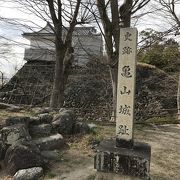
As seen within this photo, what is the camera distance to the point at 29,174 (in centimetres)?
559

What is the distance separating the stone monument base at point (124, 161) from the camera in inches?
188

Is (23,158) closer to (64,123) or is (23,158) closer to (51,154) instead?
(51,154)

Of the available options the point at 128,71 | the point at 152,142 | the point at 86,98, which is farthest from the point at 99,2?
the point at 86,98

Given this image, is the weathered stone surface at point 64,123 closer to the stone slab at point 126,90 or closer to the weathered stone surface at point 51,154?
the weathered stone surface at point 51,154

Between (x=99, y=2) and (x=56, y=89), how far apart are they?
143 inches

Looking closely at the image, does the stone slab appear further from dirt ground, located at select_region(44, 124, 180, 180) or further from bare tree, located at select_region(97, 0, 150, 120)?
bare tree, located at select_region(97, 0, 150, 120)

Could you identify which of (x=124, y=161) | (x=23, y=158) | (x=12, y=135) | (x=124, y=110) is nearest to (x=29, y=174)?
(x=23, y=158)

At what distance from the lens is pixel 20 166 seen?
5855 millimetres

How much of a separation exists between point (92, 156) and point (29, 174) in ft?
5.52

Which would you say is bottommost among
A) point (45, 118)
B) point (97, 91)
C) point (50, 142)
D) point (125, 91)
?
point (50, 142)

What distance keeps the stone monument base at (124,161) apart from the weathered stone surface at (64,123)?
10.5 feet

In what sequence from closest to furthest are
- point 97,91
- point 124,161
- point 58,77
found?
point 124,161
point 58,77
point 97,91

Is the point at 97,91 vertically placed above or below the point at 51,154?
above

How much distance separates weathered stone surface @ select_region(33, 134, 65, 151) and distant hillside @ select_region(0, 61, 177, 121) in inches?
355
